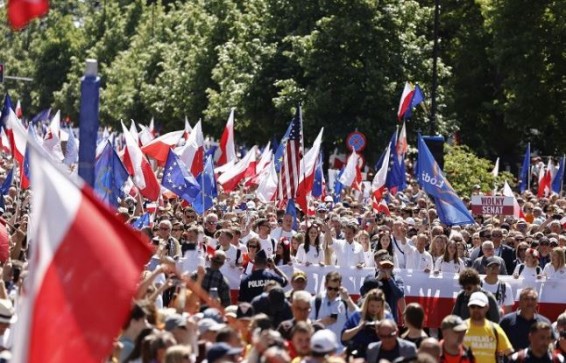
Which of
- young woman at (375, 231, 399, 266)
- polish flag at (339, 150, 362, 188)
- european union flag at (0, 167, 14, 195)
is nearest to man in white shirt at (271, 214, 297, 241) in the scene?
young woman at (375, 231, 399, 266)

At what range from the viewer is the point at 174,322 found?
1049cm

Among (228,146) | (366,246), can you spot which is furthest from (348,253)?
(228,146)

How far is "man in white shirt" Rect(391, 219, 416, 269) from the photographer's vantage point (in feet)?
59.9

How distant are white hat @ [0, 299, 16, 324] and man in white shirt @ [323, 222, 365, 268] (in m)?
6.96

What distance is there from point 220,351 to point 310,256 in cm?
824

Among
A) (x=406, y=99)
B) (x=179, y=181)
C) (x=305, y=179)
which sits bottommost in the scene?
(x=179, y=181)

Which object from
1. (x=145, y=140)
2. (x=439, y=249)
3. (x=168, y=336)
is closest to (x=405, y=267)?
(x=439, y=249)

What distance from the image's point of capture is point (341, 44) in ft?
146

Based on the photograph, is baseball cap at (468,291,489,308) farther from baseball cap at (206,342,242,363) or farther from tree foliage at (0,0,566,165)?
tree foliage at (0,0,566,165)

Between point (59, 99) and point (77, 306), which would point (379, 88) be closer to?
point (77, 306)

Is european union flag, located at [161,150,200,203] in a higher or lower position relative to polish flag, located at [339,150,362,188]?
lower

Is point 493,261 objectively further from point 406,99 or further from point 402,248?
point 406,99

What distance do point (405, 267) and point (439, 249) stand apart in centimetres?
52

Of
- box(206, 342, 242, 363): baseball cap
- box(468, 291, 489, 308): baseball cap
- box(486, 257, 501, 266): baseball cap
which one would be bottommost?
box(206, 342, 242, 363): baseball cap
